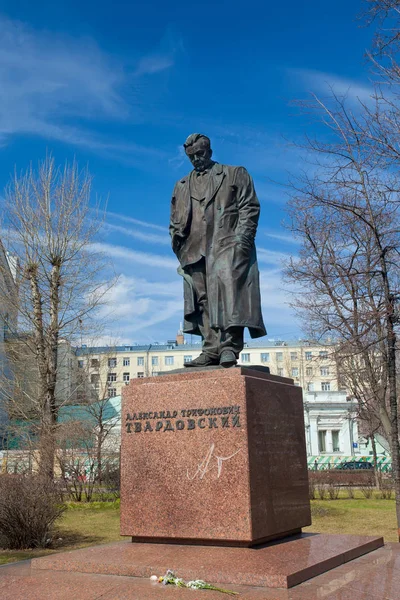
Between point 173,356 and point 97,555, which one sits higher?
point 173,356

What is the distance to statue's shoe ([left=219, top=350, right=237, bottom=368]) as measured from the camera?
233 inches

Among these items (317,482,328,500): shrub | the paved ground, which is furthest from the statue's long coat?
(317,482,328,500): shrub

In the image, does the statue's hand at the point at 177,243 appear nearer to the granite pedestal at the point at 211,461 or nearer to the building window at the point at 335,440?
the granite pedestal at the point at 211,461

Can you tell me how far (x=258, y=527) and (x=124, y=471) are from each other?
55.6 inches

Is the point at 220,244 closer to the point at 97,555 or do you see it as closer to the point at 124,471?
the point at 124,471

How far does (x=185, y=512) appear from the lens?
5387 mm

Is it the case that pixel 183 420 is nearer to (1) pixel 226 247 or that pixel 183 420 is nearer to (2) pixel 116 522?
(1) pixel 226 247

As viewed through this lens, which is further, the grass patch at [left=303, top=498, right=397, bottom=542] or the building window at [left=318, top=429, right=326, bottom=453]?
the building window at [left=318, top=429, right=326, bottom=453]

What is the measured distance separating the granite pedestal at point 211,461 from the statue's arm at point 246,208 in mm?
1427

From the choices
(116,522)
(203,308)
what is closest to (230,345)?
(203,308)

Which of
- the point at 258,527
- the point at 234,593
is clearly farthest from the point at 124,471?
the point at 234,593
